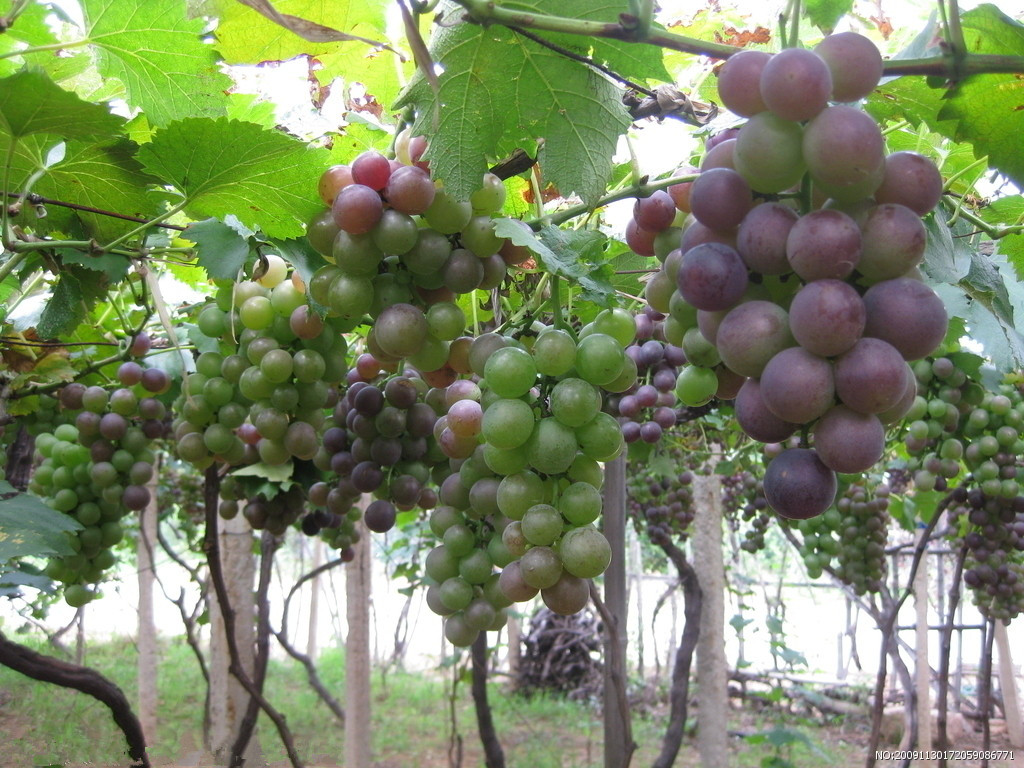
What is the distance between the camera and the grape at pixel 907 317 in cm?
49

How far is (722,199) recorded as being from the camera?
1.78ft

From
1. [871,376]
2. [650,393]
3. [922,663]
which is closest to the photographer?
[871,376]

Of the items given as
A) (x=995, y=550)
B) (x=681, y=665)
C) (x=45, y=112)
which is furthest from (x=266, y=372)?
(x=681, y=665)

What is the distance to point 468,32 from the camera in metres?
0.70

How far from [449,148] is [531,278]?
0.46 meters

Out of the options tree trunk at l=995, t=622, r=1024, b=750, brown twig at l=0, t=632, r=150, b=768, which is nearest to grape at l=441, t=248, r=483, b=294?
brown twig at l=0, t=632, r=150, b=768

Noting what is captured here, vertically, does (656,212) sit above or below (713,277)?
above

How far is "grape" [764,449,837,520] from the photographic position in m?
0.50

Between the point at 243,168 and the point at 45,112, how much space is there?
8.6 inches

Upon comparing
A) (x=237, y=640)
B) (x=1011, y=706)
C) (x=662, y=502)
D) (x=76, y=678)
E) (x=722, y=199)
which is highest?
(x=722, y=199)

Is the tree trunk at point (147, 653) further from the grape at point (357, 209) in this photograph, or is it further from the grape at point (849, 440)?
the grape at point (849, 440)

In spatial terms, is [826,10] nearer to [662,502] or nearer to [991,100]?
[991,100]

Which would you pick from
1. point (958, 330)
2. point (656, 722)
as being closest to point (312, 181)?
point (958, 330)

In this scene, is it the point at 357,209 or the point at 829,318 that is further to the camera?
the point at 357,209
